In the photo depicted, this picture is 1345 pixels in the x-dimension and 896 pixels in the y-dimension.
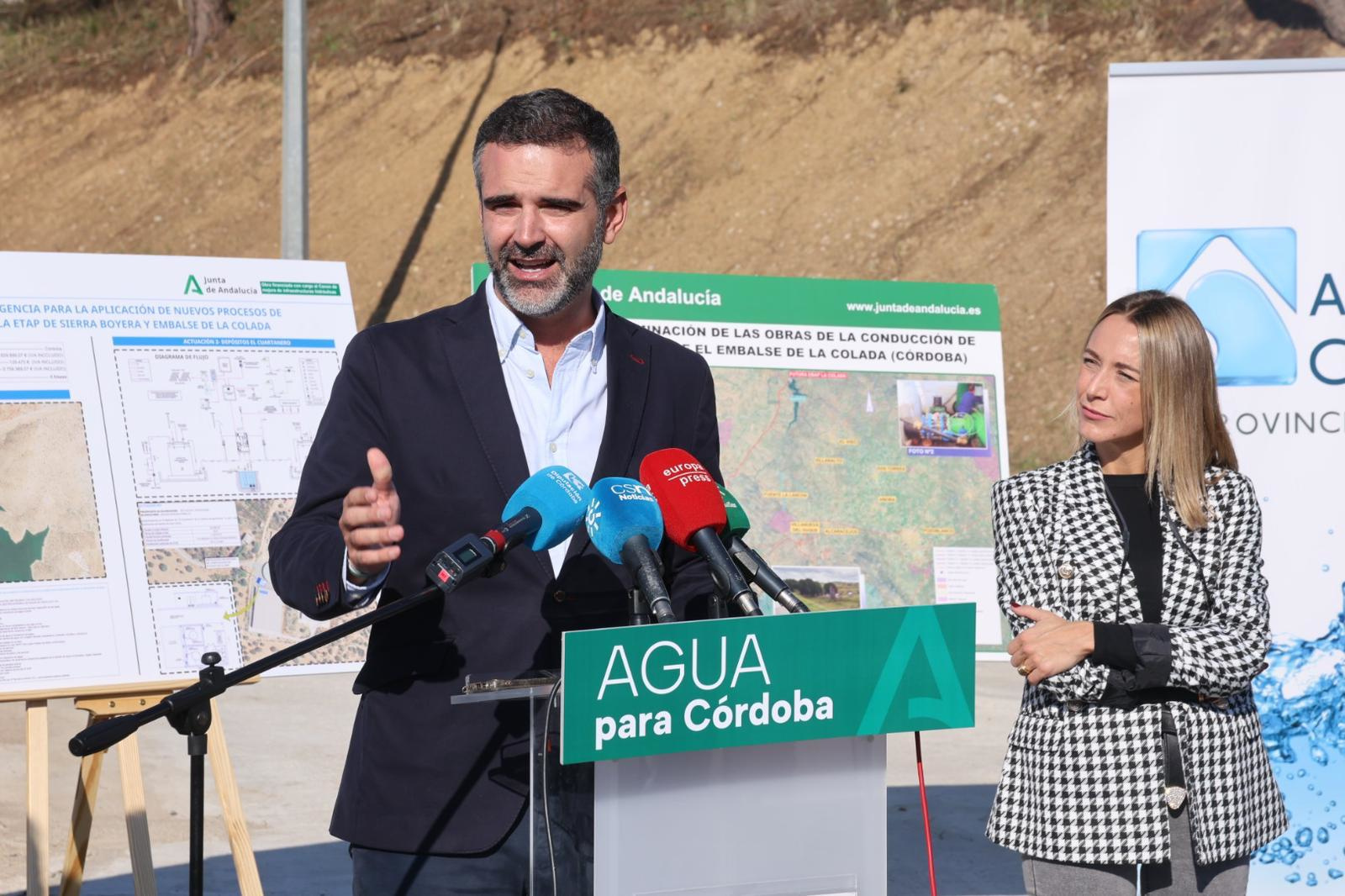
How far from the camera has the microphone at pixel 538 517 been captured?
72.2 inches

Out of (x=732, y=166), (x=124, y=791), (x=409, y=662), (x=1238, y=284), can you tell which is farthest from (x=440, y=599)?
(x=732, y=166)

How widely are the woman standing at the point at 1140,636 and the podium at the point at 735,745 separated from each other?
884 millimetres

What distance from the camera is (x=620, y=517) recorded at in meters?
1.90

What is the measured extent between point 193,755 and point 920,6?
614 inches

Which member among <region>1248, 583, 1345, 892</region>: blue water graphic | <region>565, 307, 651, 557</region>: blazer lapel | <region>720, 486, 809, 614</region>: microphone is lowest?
<region>1248, 583, 1345, 892</region>: blue water graphic

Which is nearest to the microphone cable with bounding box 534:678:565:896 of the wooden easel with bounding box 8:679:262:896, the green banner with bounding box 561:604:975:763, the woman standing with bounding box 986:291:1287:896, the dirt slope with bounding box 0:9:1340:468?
the green banner with bounding box 561:604:975:763

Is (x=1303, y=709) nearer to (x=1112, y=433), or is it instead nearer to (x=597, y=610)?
(x=1112, y=433)

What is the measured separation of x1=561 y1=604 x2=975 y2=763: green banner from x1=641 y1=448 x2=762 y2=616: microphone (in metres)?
0.10

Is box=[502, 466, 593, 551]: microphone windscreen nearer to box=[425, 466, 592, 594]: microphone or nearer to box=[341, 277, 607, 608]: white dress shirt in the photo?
box=[425, 466, 592, 594]: microphone

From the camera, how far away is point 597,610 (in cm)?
226

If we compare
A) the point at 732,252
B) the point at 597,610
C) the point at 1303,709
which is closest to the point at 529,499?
the point at 597,610

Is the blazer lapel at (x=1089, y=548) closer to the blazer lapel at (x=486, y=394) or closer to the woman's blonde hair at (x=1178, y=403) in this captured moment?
the woman's blonde hair at (x=1178, y=403)

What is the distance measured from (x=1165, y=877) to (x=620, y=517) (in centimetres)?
156

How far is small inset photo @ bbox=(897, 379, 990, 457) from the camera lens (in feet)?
18.2
